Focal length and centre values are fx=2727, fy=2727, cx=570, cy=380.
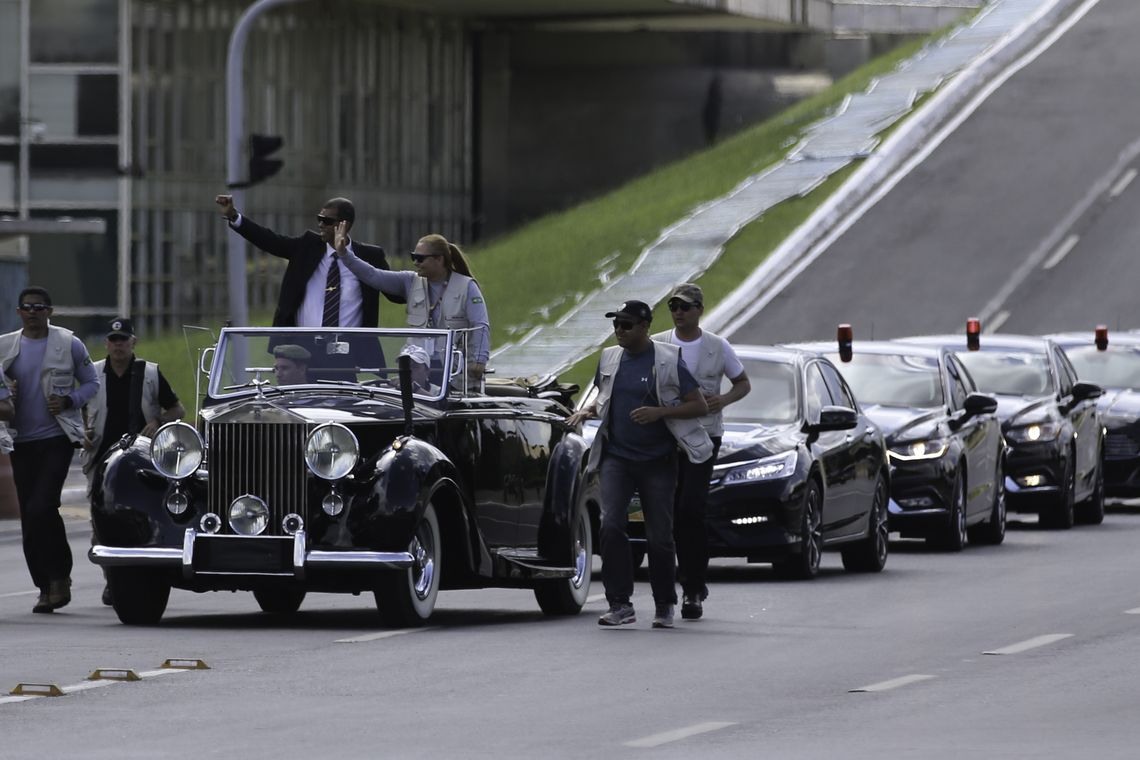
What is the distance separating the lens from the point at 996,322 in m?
41.9

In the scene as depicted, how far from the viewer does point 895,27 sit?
7531 cm

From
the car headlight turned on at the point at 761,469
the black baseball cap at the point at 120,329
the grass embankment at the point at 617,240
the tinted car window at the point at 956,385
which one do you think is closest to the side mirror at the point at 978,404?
the tinted car window at the point at 956,385

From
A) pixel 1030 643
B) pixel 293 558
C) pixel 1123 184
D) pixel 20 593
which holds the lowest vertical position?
pixel 20 593

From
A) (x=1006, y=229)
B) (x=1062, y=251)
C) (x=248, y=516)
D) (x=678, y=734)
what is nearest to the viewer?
(x=678, y=734)

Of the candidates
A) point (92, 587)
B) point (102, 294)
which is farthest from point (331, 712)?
point (102, 294)

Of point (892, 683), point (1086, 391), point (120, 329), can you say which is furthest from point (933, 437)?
point (892, 683)

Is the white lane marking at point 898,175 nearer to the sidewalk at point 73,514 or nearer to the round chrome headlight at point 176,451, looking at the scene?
the sidewalk at point 73,514

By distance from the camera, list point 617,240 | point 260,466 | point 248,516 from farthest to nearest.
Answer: point 617,240 → point 260,466 → point 248,516

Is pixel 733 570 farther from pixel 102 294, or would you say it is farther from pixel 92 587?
pixel 102 294

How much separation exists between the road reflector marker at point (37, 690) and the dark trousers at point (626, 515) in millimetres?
3809

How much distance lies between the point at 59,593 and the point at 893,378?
320 inches

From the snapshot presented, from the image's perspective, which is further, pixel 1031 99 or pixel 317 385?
pixel 1031 99

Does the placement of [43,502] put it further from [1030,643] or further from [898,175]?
[898,175]

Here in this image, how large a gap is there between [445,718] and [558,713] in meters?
0.46
